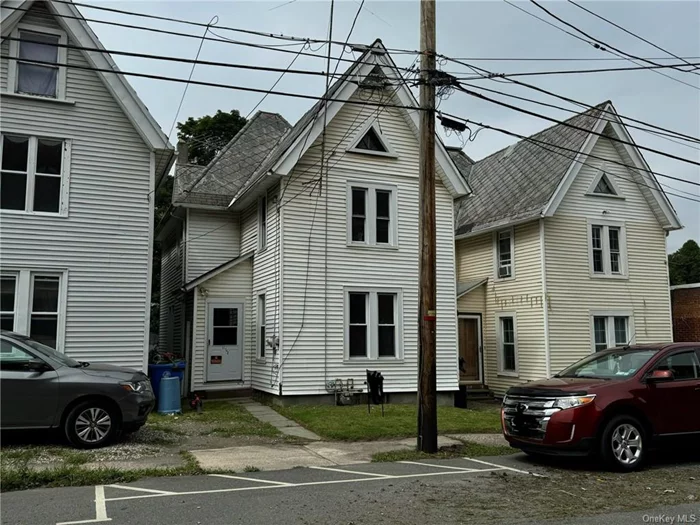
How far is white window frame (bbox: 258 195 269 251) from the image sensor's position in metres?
17.2

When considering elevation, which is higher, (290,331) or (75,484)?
(290,331)

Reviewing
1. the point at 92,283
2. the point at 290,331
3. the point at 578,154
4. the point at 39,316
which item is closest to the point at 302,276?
the point at 290,331

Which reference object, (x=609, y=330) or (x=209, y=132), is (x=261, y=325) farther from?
(x=209, y=132)

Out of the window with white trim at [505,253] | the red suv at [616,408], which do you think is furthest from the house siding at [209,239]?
the red suv at [616,408]

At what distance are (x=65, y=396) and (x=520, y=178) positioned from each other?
55.6 feet

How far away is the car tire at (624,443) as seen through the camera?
8344 millimetres

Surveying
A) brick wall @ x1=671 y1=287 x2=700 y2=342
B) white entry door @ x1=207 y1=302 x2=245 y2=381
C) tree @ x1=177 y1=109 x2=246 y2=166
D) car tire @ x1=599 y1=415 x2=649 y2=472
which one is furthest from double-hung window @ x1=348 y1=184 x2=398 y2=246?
tree @ x1=177 y1=109 x2=246 y2=166

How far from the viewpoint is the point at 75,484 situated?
7660 millimetres

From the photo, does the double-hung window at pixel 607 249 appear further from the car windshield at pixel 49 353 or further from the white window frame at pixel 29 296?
the car windshield at pixel 49 353

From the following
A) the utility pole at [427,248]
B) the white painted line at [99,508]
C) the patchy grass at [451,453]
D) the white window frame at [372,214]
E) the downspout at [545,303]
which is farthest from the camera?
the downspout at [545,303]

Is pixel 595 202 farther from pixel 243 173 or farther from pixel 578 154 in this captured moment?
pixel 243 173

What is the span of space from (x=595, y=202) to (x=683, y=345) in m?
11.6

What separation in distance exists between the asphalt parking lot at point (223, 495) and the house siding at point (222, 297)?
28.6ft

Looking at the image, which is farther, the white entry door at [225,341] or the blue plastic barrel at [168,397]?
the white entry door at [225,341]
